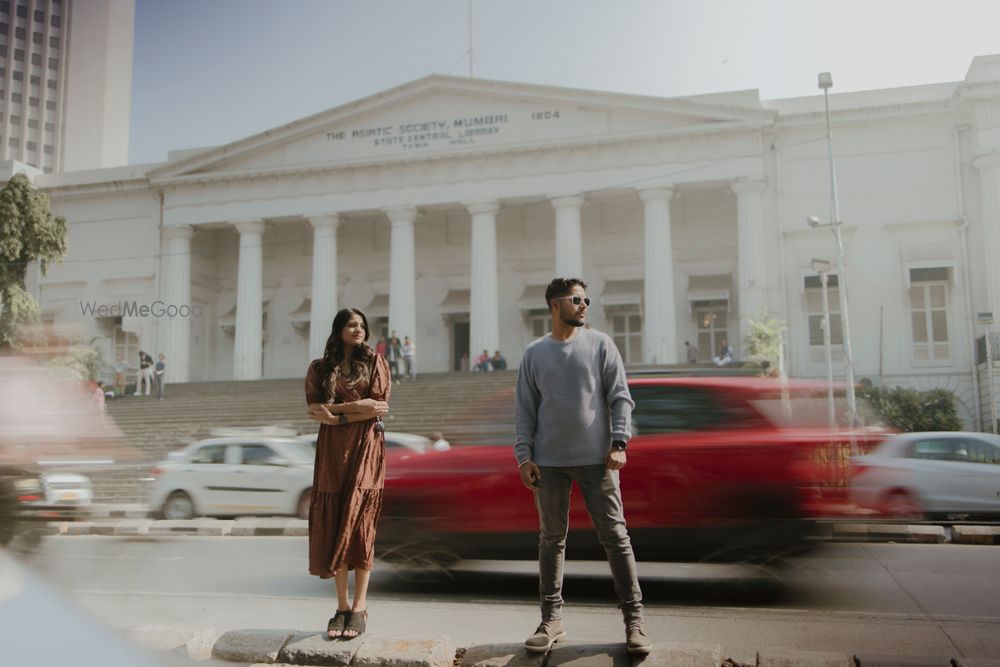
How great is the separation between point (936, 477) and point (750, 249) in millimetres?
17397

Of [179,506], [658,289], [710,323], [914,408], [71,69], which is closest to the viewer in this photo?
[71,69]

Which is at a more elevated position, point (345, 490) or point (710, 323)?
point (710, 323)

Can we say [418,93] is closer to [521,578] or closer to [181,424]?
[181,424]

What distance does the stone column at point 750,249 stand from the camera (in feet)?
92.3

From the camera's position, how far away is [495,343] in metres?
29.7

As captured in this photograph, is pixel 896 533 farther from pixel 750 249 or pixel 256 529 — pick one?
pixel 750 249

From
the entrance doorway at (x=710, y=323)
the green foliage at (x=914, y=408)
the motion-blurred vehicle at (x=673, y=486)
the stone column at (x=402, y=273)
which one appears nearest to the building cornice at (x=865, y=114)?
the entrance doorway at (x=710, y=323)

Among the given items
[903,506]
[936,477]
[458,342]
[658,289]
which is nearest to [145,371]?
[458,342]

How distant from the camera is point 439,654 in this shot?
4.52 meters

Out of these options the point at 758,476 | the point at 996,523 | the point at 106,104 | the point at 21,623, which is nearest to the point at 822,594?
the point at 758,476

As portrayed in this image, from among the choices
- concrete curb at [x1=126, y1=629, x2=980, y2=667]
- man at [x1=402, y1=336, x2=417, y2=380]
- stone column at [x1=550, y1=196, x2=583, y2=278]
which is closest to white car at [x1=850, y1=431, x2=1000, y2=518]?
concrete curb at [x1=126, y1=629, x2=980, y2=667]

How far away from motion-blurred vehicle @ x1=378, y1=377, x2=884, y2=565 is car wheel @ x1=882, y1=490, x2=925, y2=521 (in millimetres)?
4746

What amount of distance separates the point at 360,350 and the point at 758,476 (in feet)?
10.8

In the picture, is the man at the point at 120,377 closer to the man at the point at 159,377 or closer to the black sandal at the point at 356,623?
the man at the point at 159,377
